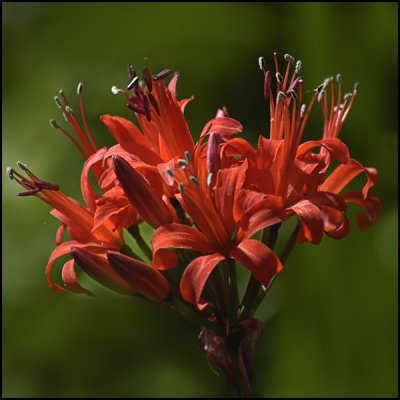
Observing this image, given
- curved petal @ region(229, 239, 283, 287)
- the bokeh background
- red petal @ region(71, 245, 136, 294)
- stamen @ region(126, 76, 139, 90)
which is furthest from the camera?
the bokeh background

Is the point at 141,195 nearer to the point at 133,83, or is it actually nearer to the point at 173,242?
the point at 173,242

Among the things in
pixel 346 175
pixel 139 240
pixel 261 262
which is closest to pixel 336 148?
pixel 346 175

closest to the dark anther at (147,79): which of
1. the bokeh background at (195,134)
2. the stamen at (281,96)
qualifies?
the stamen at (281,96)

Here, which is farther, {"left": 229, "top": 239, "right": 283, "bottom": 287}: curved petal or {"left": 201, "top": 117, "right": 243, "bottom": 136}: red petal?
{"left": 201, "top": 117, "right": 243, "bottom": 136}: red petal

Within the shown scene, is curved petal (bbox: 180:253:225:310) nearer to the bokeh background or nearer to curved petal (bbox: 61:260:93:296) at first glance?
curved petal (bbox: 61:260:93:296)

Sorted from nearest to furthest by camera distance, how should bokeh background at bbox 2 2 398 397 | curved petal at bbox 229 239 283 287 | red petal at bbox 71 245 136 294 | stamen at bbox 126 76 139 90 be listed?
curved petal at bbox 229 239 283 287
red petal at bbox 71 245 136 294
stamen at bbox 126 76 139 90
bokeh background at bbox 2 2 398 397

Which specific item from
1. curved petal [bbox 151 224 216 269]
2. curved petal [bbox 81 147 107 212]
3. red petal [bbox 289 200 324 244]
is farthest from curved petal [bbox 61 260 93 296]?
red petal [bbox 289 200 324 244]

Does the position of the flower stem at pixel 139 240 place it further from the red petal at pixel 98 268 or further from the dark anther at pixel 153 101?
the dark anther at pixel 153 101

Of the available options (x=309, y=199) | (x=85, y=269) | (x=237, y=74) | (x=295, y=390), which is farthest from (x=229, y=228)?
(x=237, y=74)
